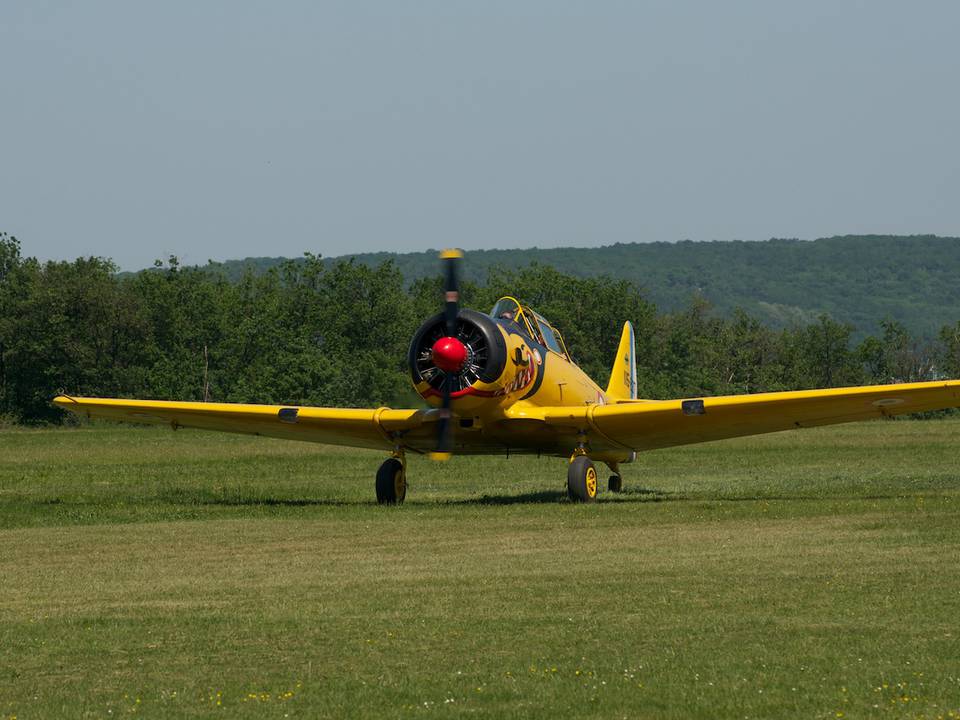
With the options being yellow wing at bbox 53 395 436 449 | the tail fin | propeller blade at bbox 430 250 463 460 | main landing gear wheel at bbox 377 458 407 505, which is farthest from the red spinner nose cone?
the tail fin

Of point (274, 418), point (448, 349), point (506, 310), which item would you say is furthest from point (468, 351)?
point (274, 418)

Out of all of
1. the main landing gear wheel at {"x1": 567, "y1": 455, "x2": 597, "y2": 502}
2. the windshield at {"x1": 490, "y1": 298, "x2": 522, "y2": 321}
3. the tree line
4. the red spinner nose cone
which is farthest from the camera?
the tree line

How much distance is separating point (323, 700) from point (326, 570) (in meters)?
5.21

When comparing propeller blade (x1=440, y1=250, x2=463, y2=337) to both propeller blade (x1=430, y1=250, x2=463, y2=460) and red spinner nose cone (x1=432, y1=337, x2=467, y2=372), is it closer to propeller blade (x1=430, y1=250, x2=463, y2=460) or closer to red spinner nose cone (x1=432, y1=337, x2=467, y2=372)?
propeller blade (x1=430, y1=250, x2=463, y2=460)

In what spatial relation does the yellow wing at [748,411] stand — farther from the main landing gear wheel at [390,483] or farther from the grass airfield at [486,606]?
the main landing gear wheel at [390,483]

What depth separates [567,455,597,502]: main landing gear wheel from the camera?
64.8ft

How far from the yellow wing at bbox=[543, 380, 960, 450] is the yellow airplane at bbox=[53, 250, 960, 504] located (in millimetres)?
19

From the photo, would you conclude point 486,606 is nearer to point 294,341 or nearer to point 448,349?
point 448,349

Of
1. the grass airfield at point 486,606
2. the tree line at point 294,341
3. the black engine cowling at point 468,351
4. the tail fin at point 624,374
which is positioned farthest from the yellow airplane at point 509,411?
the tree line at point 294,341

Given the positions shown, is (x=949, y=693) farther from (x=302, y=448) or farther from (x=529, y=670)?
(x=302, y=448)

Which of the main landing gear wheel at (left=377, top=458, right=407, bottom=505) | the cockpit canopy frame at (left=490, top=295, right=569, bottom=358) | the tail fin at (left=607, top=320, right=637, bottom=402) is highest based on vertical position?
the cockpit canopy frame at (left=490, top=295, right=569, bottom=358)

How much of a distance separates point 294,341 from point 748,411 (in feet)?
169

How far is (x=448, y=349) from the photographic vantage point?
740 inches

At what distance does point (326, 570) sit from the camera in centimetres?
1266
